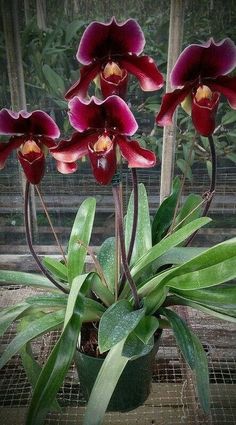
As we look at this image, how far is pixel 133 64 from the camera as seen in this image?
68cm

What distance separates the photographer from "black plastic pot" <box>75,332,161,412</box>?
774mm

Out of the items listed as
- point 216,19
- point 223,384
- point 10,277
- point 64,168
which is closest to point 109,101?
point 64,168

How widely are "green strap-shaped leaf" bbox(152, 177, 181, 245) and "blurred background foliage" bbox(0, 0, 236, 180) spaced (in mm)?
74

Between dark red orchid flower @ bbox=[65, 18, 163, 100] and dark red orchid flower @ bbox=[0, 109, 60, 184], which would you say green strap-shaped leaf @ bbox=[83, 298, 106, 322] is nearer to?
dark red orchid flower @ bbox=[0, 109, 60, 184]

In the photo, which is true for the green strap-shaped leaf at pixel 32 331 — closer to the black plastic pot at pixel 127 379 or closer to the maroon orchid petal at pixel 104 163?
the black plastic pot at pixel 127 379

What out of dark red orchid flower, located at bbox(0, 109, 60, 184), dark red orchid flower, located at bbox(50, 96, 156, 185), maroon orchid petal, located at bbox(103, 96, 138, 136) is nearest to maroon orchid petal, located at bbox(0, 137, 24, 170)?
dark red orchid flower, located at bbox(0, 109, 60, 184)

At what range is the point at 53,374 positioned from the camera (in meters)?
0.66

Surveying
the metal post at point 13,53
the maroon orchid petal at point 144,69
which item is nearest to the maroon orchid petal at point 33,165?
the maroon orchid petal at point 144,69

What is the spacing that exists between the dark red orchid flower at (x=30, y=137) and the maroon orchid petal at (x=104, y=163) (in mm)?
115

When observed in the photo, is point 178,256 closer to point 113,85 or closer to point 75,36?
point 113,85

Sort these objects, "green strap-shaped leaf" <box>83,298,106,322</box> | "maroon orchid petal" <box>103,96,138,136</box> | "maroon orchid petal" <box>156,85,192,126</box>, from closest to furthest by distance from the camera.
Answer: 1. "maroon orchid petal" <box>103,96,138,136</box>
2. "maroon orchid petal" <box>156,85,192,126</box>
3. "green strap-shaped leaf" <box>83,298,106,322</box>

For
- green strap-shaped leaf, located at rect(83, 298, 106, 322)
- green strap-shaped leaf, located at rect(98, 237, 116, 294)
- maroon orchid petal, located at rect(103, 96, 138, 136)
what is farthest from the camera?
green strap-shaped leaf, located at rect(98, 237, 116, 294)

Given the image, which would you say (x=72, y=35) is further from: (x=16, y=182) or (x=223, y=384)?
(x=223, y=384)

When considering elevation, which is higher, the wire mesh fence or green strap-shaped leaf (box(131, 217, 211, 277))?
green strap-shaped leaf (box(131, 217, 211, 277))
